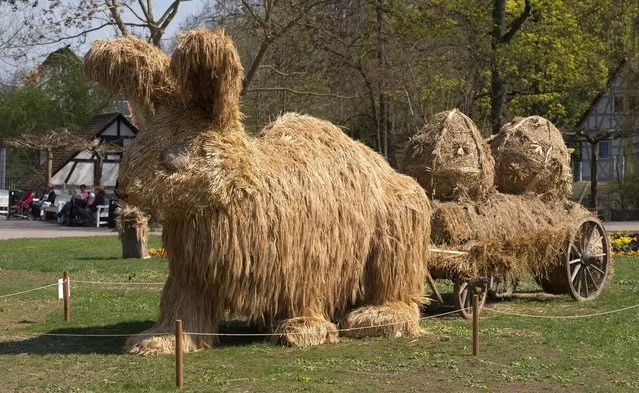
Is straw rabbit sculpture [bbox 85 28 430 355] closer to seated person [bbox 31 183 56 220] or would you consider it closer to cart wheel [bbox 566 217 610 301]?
cart wheel [bbox 566 217 610 301]

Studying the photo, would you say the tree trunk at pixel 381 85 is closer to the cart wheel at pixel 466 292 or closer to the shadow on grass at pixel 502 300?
the shadow on grass at pixel 502 300

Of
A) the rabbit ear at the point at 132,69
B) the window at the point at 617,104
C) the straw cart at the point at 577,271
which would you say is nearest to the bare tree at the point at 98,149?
the window at the point at 617,104

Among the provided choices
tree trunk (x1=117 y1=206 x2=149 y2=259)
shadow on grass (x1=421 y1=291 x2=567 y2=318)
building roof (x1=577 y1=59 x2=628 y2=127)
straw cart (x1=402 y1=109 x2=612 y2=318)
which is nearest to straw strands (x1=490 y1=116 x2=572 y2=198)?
straw cart (x1=402 y1=109 x2=612 y2=318)

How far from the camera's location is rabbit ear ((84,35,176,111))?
31.9 feet

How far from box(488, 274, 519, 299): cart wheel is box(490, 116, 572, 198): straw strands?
1357 millimetres

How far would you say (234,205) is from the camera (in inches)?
382

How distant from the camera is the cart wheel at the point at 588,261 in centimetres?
1461

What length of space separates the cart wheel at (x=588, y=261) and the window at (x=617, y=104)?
35.9 metres

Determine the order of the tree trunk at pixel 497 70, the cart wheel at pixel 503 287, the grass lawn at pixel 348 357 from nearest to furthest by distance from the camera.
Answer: the grass lawn at pixel 348 357
the cart wheel at pixel 503 287
the tree trunk at pixel 497 70

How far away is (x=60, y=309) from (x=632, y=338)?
7599mm

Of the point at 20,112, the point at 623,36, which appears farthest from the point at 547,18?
the point at 20,112

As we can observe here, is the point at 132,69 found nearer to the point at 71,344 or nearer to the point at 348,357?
the point at 71,344

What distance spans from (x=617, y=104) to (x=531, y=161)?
1490 inches

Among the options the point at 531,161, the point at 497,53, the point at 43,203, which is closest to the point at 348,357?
the point at 531,161
